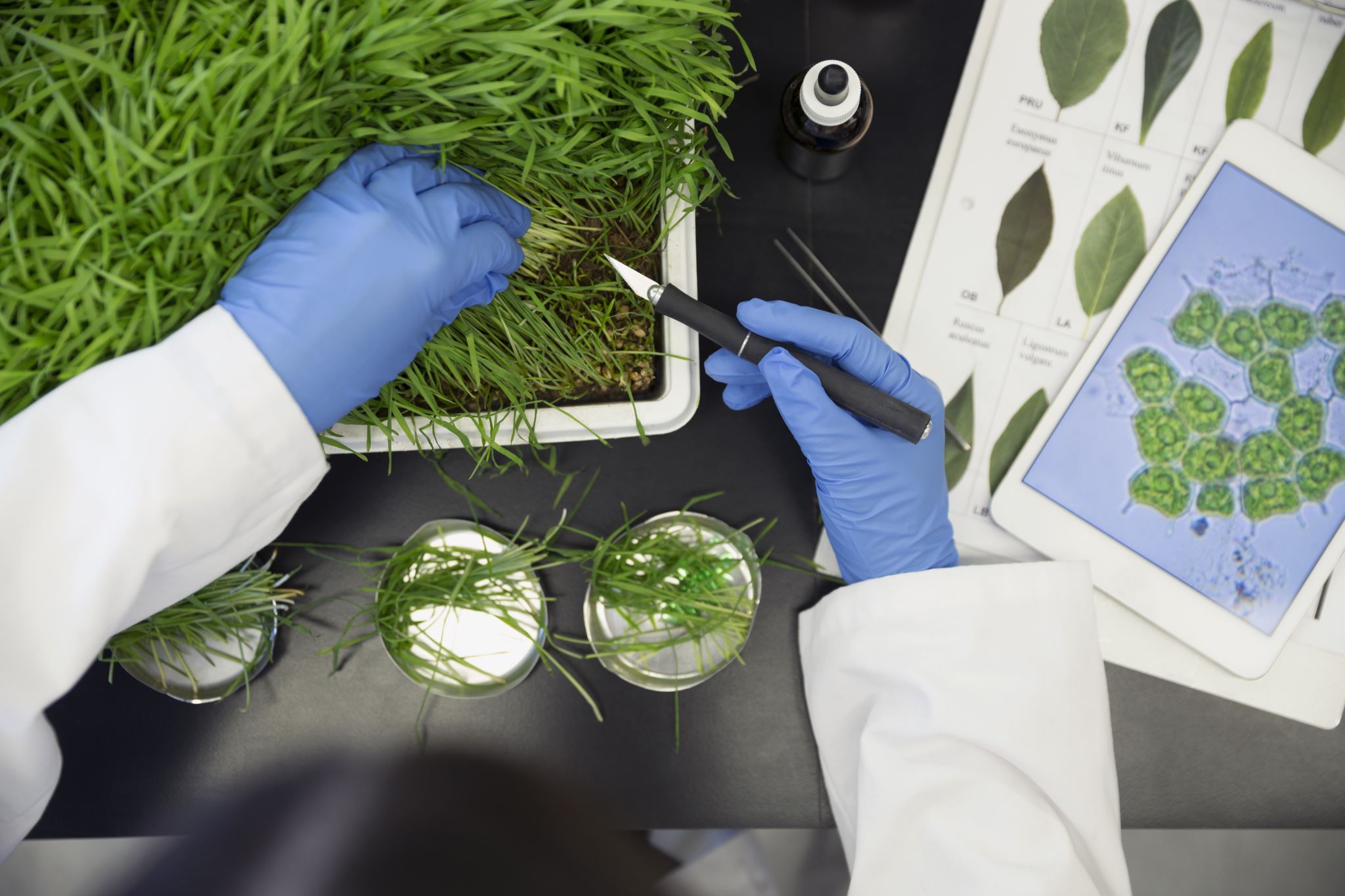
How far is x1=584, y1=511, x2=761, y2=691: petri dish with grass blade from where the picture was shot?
1.98 ft

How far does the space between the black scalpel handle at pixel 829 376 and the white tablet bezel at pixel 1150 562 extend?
18cm

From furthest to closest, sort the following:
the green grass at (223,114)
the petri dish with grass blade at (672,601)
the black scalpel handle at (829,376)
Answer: the petri dish with grass blade at (672,601)
the black scalpel handle at (829,376)
the green grass at (223,114)

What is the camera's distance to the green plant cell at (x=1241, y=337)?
0.64m

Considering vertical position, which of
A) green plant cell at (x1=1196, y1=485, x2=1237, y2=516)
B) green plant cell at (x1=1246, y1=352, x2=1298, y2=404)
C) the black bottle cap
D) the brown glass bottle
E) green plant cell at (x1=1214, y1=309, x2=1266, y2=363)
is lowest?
green plant cell at (x1=1196, y1=485, x2=1237, y2=516)

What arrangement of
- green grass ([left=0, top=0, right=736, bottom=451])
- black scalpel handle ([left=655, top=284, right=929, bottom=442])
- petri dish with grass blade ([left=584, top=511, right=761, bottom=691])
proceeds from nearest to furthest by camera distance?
green grass ([left=0, top=0, right=736, bottom=451]) → black scalpel handle ([left=655, top=284, right=929, bottom=442]) → petri dish with grass blade ([left=584, top=511, right=761, bottom=691])

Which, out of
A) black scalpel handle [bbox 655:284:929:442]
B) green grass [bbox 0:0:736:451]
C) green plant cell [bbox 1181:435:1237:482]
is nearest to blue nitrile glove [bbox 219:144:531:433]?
green grass [bbox 0:0:736:451]

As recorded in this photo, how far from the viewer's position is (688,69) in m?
0.46

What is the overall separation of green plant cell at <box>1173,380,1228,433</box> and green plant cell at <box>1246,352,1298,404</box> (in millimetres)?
31

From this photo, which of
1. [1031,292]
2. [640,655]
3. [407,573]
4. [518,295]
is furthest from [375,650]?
[1031,292]

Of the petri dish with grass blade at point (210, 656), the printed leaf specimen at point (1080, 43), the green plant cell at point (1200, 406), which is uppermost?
the printed leaf specimen at point (1080, 43)

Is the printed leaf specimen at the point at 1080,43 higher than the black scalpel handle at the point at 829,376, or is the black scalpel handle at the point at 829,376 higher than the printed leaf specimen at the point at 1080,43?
the printed leaf specimen at the point at 1080,43

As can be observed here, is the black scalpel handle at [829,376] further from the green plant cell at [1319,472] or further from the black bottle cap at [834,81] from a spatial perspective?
the green plant cell at [1319,472]

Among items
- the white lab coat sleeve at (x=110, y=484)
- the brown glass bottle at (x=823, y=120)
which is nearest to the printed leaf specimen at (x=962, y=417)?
the brown glass bottle at (x=823, y=120)

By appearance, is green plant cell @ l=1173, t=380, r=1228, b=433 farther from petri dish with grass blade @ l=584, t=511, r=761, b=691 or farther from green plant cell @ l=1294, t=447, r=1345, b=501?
petri dish with grass blade @ l=584, t=511, r=761, b=691
